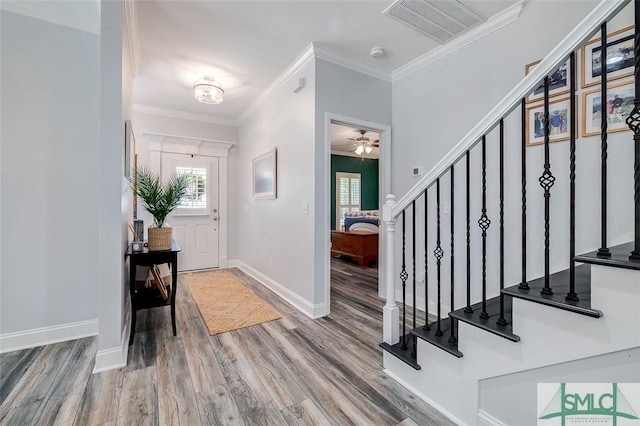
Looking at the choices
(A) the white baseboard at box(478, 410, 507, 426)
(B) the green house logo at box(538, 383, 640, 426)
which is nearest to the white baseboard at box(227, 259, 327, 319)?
(A) the white baseboard at box(478, 410, 507, 426)

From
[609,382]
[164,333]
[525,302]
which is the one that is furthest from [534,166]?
[164,333]

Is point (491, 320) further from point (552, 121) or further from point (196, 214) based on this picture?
point (196, 214)

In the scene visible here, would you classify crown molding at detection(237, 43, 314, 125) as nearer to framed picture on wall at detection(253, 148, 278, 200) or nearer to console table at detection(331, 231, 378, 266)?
framed picture on wall at detection(253, 148, 278, 200)

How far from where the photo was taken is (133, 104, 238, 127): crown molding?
4.40 meters

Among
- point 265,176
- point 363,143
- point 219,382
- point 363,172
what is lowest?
point 219,382

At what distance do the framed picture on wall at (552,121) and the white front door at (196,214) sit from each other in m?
4.52

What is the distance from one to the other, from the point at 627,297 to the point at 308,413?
1480mm

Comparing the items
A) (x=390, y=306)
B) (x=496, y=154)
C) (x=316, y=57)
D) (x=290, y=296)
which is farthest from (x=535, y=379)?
(x=316, y=57)

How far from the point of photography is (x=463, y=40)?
259 centimetres

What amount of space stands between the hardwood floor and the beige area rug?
173 mm

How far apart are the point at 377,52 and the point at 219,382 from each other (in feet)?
10.3

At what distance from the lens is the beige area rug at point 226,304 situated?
8.86ft

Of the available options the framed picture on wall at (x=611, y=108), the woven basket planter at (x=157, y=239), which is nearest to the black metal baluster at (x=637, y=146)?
the framed picture on wall at (x=611, y=108)

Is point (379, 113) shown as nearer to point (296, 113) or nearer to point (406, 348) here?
point (296, 113)
